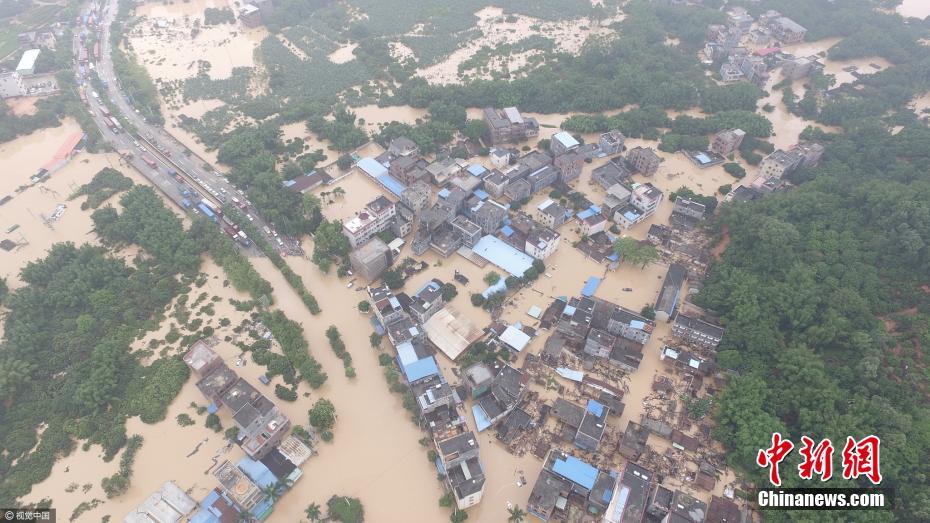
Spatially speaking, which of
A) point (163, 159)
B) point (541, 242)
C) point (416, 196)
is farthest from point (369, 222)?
point (163, 159)

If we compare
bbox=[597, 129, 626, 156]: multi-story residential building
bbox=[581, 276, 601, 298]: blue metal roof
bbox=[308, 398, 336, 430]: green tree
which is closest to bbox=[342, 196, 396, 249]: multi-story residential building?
bbox=[308, 398, 336, 430]: green tree

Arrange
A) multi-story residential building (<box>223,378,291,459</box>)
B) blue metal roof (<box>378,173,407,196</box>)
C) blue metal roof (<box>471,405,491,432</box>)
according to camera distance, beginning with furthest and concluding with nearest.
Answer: blue metal roof (<box>378,173,407,196</box>) < blue metal roof (<box>471,405,491,432</box>) < multi-story residential building (<box>223,378,291,459</box>)

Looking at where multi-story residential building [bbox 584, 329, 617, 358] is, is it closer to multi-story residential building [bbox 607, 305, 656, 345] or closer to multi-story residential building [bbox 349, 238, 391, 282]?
multi-story residential building [bbox 607, 305, 656, 345]

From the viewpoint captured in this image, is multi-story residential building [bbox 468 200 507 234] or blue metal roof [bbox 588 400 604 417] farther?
multi-story residential building [bbox 468 200 507 234]

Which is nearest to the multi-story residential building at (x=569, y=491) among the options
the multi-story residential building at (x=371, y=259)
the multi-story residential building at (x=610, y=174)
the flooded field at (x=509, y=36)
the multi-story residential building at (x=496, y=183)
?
the multi-story residential building at (x=371, y=259)

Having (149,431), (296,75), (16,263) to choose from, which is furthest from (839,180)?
(16,263)

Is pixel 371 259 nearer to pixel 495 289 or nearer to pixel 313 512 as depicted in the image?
pixel 495 289
